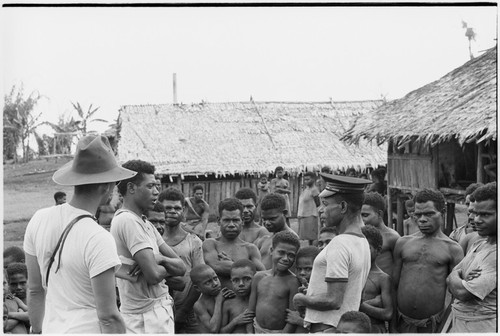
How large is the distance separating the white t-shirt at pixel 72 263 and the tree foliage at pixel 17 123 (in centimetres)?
1892

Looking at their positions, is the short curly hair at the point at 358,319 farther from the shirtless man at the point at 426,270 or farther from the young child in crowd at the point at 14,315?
the young child in crowd at the point at 14,315

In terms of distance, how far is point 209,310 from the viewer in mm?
5359

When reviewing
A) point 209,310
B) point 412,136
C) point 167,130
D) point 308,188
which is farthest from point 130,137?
point 209,310

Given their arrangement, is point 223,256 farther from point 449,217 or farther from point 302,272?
point 449,217

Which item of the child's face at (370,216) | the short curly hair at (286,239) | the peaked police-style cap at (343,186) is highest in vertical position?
the peaked police-style cap at (343,186)

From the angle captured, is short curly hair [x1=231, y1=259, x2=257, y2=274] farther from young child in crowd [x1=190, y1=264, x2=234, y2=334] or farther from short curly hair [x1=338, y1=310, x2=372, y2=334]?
short curly hair [x1=338, y1=310, x2=372, y2=334]

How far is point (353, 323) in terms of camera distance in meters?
3.92

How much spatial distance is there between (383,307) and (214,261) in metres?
1.49

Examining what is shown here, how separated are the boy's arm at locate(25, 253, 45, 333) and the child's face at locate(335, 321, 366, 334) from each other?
163 centimetres

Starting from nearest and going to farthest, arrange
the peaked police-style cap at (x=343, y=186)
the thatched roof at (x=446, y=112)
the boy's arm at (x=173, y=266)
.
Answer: the peaked police-style cap at (x=343, y=186) < the boy's arm at (x=173, y=266) < the thatched roof at (x=446, y=112)

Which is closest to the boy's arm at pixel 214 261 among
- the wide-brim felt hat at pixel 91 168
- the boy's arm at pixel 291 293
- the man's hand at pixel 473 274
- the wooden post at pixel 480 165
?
the boy's arm at pixel 291 293

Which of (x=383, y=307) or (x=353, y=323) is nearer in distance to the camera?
(x=353, y=323)

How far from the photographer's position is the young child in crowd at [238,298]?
521cm

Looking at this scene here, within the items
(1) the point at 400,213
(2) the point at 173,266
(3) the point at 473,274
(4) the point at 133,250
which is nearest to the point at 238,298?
(2) the point at 173,266
